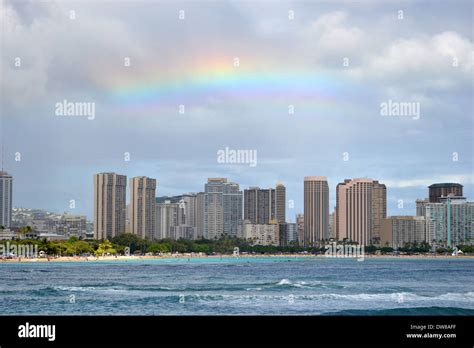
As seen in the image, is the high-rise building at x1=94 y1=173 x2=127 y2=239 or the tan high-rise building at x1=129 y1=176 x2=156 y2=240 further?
the tan high-rise building at x1=129 y1=176 x2=156 y2=240

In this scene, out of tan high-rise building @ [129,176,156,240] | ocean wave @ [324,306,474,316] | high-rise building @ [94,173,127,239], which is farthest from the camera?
tan high-rise building @ [129,176,156,240]

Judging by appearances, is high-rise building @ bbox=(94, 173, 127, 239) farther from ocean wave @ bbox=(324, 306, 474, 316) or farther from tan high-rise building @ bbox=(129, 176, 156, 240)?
ocean wave @ bbox=(324, 306, 474, 316)

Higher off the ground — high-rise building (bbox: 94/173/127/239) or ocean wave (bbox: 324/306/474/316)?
high-rise building (bbox: 94/173/127/239)

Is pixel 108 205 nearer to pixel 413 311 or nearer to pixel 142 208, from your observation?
pixel 142 208

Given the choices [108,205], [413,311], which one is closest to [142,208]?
Answer: [108,205]

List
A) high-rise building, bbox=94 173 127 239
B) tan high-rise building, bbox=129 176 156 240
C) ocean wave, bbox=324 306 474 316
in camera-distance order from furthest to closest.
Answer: tan high-rise building, bbox=129 176 156 240
high-rise building, bbox=94 173 127 239
ocean wave, bbox=324 306 474 316

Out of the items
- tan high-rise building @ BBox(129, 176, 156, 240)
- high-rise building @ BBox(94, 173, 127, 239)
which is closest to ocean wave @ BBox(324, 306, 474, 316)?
high-rise building @ BBox(94, 173, 127, 239)
